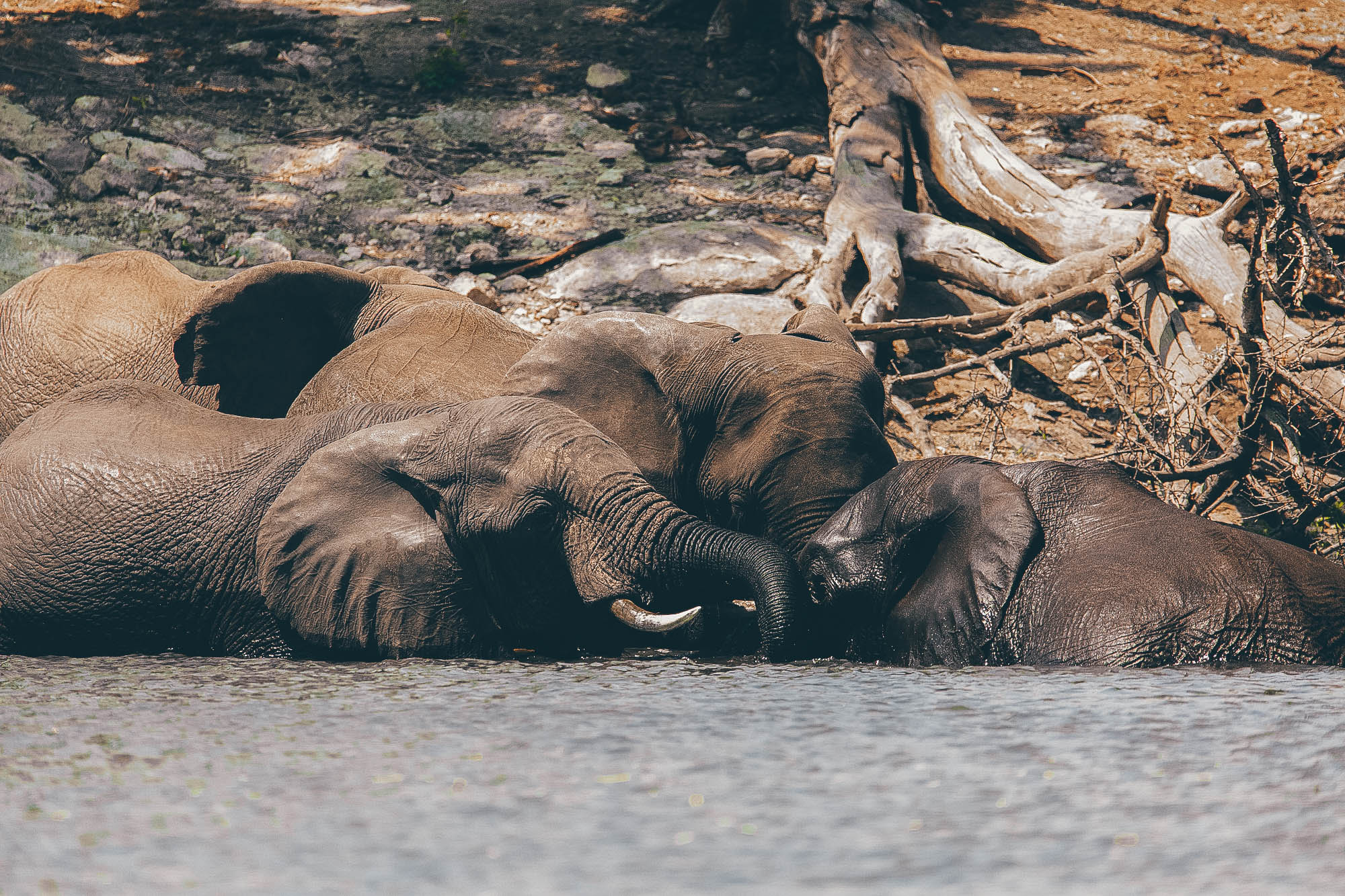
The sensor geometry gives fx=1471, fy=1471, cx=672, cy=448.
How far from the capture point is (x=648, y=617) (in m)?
3.73

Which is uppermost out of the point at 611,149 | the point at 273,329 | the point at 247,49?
the point at 247,49

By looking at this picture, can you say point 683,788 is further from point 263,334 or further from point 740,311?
point 740,311

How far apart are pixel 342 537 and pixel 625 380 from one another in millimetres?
1060

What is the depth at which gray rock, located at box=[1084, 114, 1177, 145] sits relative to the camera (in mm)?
9312

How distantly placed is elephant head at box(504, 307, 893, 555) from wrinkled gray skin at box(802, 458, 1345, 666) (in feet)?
0.83

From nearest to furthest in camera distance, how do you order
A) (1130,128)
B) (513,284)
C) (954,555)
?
(954,555) → (513,284) → (1130,128)

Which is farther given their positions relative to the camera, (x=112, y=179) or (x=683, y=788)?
(x=112, y=179)

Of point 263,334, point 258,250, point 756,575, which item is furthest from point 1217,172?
point 756,575

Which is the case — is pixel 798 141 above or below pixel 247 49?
below

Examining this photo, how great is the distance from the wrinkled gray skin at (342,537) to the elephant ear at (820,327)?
123 centimetres

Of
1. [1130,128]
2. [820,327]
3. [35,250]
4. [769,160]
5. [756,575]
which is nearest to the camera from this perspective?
[756,575]

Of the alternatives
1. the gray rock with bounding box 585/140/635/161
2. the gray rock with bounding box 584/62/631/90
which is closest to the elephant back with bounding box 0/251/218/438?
the gray rock with bounding box 585/140/635/161

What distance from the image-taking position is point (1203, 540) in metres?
3.71

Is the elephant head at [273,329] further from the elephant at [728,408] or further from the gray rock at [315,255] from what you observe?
the gray rock at [315,255]
